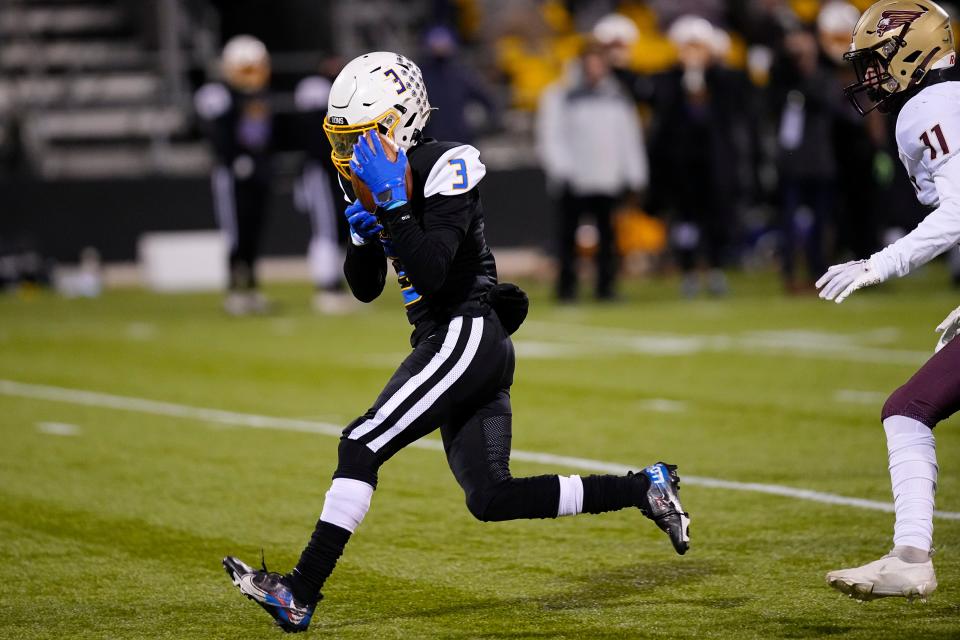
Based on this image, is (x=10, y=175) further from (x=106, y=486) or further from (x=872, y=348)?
(x=106, y=486)

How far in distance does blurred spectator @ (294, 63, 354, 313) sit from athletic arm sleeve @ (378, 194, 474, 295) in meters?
9.93

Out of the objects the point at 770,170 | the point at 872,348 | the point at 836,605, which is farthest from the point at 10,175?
the point at 836,605

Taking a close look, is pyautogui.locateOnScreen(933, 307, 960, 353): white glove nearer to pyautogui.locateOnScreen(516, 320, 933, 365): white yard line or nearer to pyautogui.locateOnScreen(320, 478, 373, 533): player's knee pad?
pyautogui.locateOnScreen(320, 478, 373, 533): player's knee pad

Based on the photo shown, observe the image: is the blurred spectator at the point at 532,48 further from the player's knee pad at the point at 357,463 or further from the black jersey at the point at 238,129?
the player's knee pad at the point at 357,463

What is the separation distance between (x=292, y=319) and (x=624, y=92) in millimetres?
4142

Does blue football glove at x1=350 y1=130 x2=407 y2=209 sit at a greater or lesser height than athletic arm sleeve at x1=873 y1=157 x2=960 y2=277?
greater

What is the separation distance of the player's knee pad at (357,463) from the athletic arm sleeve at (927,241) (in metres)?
1.50

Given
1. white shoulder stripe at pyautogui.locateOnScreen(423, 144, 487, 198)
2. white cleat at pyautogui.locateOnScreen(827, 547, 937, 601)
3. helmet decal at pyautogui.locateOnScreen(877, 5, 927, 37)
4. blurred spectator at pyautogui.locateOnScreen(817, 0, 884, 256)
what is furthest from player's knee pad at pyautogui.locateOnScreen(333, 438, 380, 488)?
blurred spectator at pyautogui.locateOnScreen(817, 0, 884, 256)

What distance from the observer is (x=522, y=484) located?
15.5 ft

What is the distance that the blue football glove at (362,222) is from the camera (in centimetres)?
466

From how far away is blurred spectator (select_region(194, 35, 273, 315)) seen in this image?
1436cm

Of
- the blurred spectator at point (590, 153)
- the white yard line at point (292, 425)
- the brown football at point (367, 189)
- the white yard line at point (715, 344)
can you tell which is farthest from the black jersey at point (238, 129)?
the brown football at point (367, 189)

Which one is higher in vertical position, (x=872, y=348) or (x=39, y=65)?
(x=39, y=65)

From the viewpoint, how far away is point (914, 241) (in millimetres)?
4402
